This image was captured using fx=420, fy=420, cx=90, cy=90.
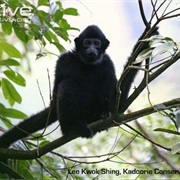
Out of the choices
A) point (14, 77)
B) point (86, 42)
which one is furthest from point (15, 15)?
point (86, 42)

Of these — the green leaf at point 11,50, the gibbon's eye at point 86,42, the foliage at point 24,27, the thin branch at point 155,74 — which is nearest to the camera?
the thin branch at point 155,74

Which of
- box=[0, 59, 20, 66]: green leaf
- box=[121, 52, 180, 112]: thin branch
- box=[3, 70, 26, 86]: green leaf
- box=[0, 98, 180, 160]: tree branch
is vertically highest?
box=[0, 59, 20, 66]: green leaf

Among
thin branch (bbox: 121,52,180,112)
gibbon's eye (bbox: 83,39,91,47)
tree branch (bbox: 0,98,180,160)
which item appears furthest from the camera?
gibbon's eye (bbox: 83,39,91,47)

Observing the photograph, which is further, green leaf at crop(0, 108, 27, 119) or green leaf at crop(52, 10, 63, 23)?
green leaf at crop(0, 108, 27, 119)

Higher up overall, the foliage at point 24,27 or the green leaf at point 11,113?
the foliage at point 24,27

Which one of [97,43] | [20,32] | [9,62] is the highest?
[97,43]

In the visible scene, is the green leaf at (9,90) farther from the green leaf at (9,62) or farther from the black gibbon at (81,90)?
the black gibbon at (81,90)

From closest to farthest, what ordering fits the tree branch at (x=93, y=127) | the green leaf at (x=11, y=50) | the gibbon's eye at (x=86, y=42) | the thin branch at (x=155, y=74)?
the thin branch at (x=155, y=74), the tree branch at (x=93, y=127), the green leaf at (x=11, y=50), the gibbon's eye at (x=86, y=42)

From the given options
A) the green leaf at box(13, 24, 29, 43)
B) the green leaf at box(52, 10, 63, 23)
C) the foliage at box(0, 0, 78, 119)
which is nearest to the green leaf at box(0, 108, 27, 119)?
the foliage at box(0, 0, 78, 119)

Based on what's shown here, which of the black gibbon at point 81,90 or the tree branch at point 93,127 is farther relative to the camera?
the black gibbon at point 81,90

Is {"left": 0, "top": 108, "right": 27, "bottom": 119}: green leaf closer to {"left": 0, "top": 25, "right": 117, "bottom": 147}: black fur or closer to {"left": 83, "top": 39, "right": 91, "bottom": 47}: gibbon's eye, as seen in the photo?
A: {"left": 0, "top": 25, "right": 117, "bottom": 147}: black fur

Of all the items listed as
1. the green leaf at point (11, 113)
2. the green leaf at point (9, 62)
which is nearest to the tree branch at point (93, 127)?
the green leaf at point (11, 113)

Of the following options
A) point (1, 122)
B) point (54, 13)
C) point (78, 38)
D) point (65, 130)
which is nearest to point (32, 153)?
point (65, 130)

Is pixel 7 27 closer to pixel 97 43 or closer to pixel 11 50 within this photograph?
pixel 11 50
